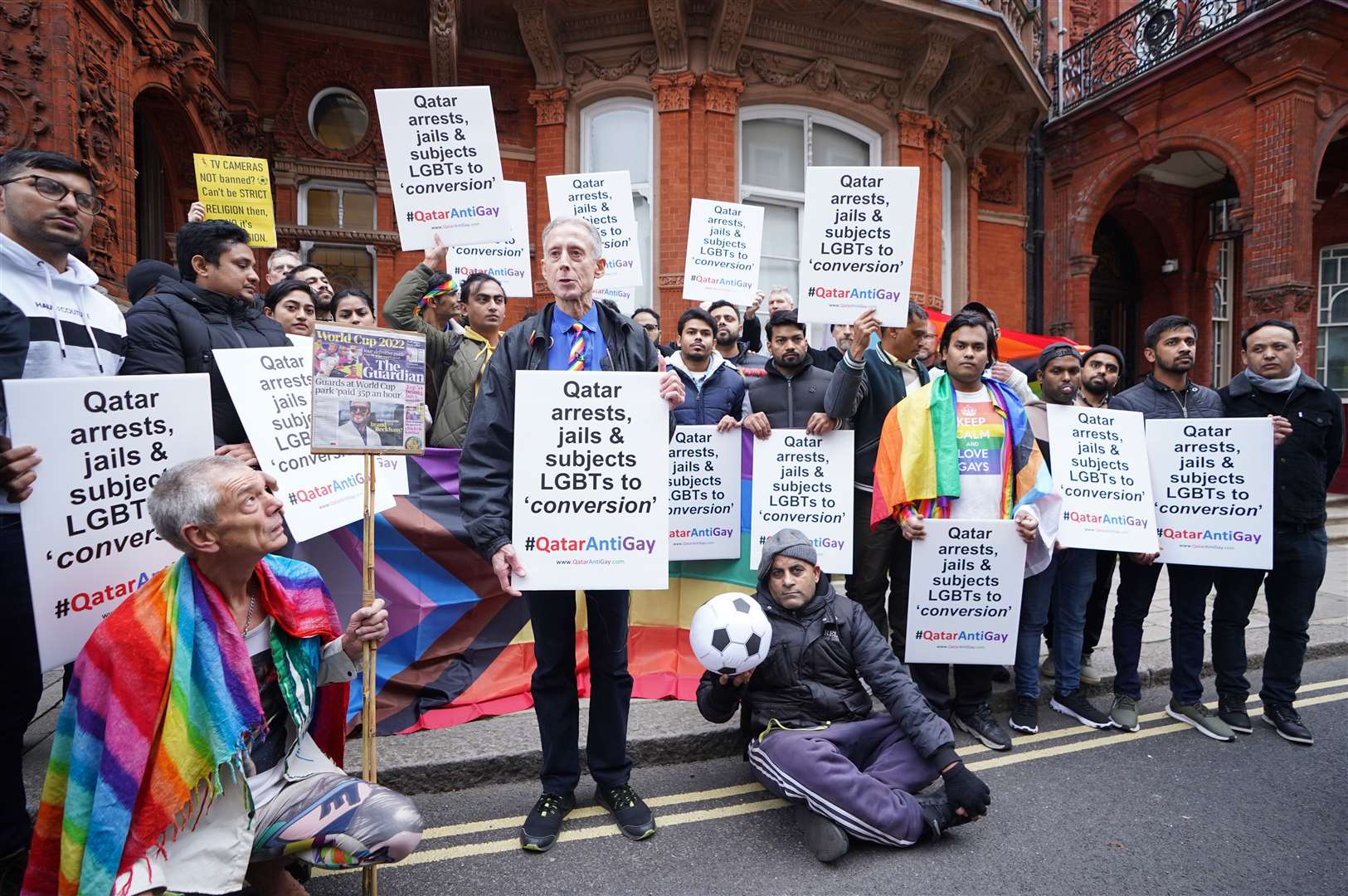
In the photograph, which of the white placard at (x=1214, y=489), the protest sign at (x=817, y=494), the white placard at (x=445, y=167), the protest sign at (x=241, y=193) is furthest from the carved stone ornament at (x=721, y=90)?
the white placard at (x=1214, y=489)

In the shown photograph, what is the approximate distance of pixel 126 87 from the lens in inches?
285

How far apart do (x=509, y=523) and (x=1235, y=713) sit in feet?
13.3

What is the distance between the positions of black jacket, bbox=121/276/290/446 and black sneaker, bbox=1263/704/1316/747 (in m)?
5.39

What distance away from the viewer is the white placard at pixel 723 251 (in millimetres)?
6949

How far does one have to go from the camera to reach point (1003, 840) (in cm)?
302

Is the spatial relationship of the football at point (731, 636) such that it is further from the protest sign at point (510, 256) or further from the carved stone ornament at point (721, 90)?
the carved stone ornament at point (721, 90)

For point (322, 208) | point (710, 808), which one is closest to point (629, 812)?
point (710, 808)

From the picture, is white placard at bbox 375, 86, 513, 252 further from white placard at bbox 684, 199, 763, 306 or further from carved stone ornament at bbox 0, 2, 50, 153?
carved stone ornament at bbox 0, 2, 50, 153

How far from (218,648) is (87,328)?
1449 mm

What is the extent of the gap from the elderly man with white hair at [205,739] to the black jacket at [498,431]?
498mm

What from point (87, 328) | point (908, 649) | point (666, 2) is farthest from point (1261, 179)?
point (87, 328)

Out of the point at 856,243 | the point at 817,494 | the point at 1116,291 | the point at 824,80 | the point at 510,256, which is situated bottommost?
the point at 817,494

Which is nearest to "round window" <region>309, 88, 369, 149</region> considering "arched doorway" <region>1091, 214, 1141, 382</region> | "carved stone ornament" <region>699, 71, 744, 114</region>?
"carved stone ornament" <region>699, 71, 744, 114</region>

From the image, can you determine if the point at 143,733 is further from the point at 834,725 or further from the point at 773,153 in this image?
the point at 773,153
